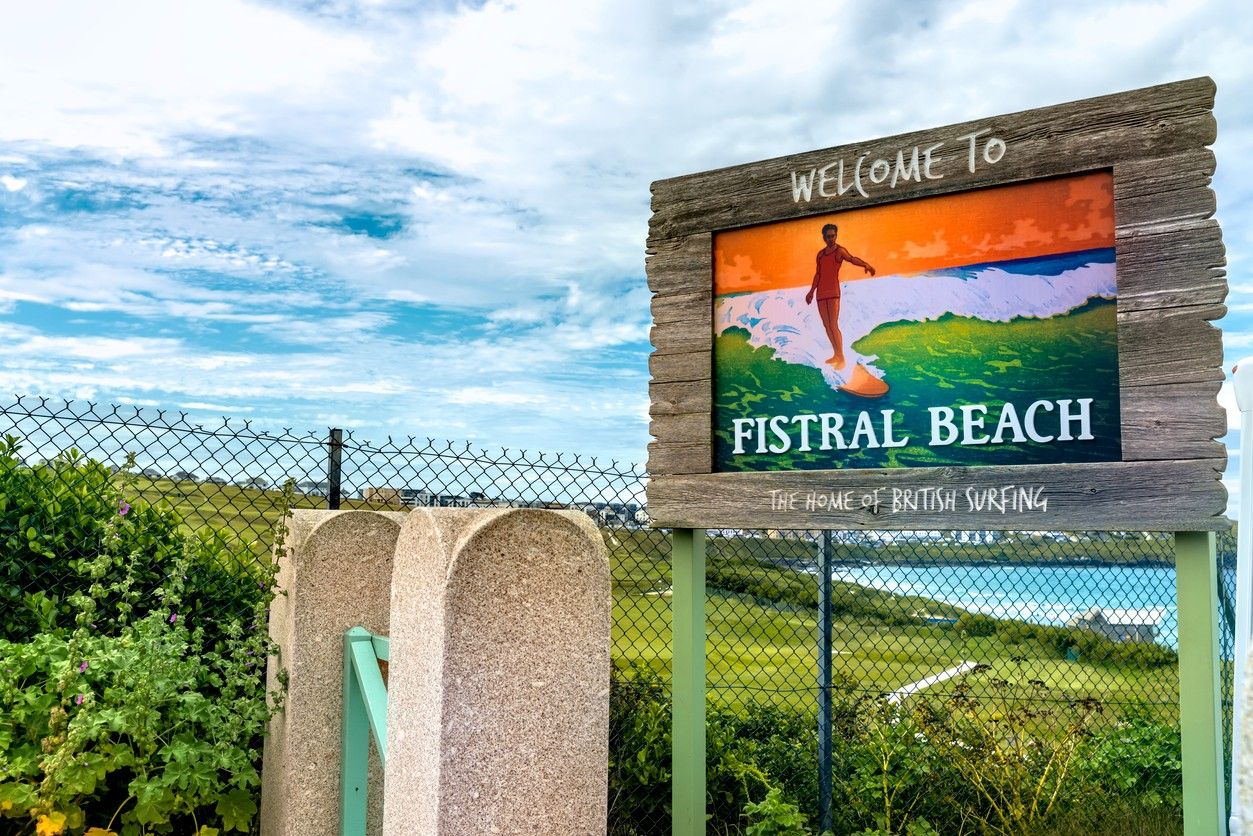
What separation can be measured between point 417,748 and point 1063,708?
16.6 ft

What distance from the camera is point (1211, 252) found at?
3535 mm

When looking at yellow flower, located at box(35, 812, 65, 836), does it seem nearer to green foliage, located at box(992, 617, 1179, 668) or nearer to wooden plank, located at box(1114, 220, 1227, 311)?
wooden plank, located at box(1114, 220, 1227, 311)

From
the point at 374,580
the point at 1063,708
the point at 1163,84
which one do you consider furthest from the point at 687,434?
the point at 1063,708

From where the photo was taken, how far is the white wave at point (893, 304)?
3795 mm

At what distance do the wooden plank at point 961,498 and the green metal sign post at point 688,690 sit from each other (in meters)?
0.25

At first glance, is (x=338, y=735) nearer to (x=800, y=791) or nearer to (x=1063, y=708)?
(x=800, y=791)

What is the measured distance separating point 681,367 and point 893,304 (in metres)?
1.01

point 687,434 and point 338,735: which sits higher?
point 687,434

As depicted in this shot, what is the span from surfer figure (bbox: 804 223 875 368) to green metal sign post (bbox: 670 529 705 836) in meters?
1.09

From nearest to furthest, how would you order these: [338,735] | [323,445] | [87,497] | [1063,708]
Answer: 1. [338,735]
2. [87,497]
3. [323,445]
4. [1063,708]

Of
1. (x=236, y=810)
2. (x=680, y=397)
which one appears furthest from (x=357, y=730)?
(x=680, y=397)

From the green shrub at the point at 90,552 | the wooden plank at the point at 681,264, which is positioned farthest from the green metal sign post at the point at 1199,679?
the green shrub at the point at 90,552

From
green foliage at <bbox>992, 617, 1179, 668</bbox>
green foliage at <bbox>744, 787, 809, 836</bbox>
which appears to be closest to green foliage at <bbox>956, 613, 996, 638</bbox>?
green foliage at <bbox>992, 617, 1179, 668</bbox>

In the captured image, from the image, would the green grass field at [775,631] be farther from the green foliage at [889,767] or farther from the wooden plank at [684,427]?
the wooden plank at [684,427]
